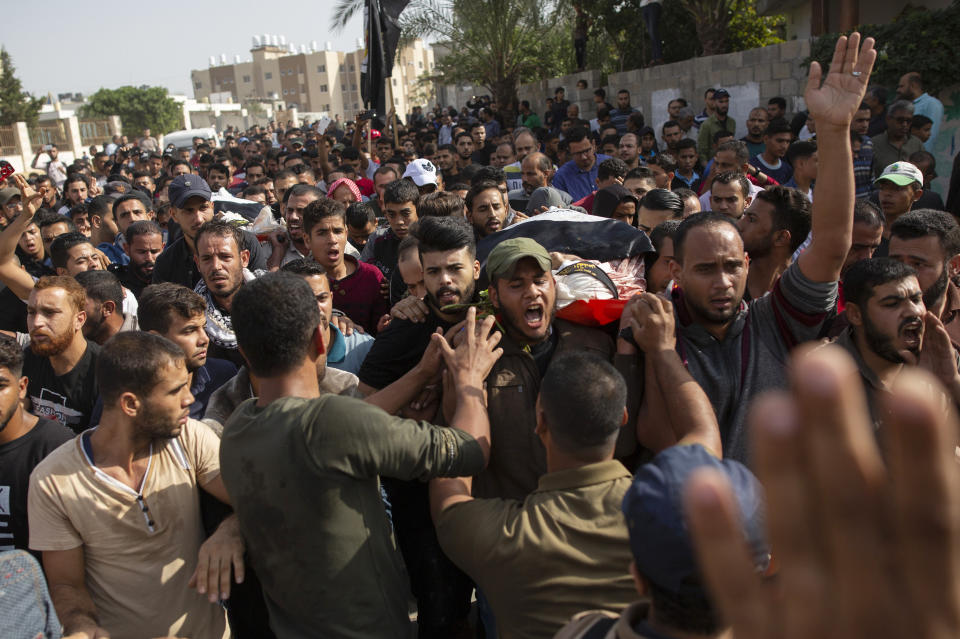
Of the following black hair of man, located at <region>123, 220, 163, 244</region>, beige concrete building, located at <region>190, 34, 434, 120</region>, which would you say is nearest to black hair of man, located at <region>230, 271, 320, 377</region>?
black hair of man, located at <region>123, 220, 163, 244</region>

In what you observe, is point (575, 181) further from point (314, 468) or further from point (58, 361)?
point (314, 468)

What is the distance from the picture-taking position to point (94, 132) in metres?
45.6

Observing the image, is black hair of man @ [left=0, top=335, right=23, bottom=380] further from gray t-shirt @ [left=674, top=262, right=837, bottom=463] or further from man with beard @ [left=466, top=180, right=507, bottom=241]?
man with beard @ [left=466, top=180, right=507, bottom=241]

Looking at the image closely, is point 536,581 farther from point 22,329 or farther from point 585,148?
point 585,148

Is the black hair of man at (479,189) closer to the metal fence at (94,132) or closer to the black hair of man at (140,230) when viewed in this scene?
the black hair of man at (140,230)

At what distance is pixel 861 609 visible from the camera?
0.71m

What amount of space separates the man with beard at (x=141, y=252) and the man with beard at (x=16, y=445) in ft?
9.06

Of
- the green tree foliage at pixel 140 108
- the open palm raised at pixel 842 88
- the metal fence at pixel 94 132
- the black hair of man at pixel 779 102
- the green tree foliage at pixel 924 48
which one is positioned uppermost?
the green tree foliage at pixel 140 108

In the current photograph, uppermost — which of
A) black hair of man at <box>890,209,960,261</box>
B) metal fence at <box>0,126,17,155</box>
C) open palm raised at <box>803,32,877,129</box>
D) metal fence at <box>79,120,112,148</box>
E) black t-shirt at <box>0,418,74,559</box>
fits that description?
metal fence at <box>79,120,112,148</box>

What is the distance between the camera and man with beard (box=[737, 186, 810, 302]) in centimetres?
347

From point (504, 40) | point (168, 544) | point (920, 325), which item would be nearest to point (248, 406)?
point (168, 544)

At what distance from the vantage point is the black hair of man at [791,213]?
3.47m

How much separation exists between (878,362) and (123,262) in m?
6.07

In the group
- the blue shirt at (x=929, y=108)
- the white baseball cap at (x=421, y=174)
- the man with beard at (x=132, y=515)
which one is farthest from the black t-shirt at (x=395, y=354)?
the blue shirt at (x=929, y=108)
